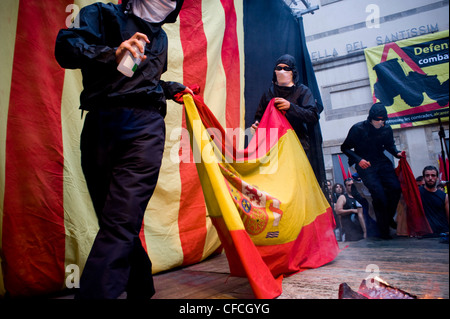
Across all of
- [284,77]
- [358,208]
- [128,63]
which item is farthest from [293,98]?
[128,63]

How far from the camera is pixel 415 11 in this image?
1160mm

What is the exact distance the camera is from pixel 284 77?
2.08 meters

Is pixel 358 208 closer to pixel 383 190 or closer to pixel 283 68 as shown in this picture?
pixel 383 190

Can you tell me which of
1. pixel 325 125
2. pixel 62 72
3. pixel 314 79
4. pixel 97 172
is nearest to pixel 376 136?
pixel 325 125

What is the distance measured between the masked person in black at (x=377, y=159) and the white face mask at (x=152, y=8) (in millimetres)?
1070

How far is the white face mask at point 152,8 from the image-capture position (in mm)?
1283

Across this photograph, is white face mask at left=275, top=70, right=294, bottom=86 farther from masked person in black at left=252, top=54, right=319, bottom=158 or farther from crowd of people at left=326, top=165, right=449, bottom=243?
crowd of people at left=326, top=165, right=449, bottom=243

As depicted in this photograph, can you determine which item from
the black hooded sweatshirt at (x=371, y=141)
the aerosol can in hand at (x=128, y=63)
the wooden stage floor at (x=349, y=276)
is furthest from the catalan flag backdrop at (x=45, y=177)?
the black hooded sweatshirt at (x=371, y=141)

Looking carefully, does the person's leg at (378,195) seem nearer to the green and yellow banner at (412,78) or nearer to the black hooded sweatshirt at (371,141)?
the black hooded sweatshirt at (371,141)

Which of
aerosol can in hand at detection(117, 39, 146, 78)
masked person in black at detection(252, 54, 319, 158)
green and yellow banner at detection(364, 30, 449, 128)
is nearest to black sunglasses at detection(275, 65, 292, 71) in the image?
masked person in black at detection(252, 54, 319, 158)

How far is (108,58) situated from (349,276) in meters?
1.38

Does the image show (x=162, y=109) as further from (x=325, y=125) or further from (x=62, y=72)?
(x=325, y=125)

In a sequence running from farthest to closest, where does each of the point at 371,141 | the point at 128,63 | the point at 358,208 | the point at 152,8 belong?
the point at 358,208, the point at 371,141, the point at 152,8, the point at 128,63

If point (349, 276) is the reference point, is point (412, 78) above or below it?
above
